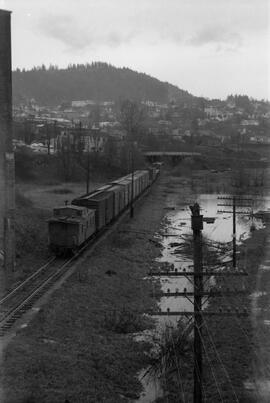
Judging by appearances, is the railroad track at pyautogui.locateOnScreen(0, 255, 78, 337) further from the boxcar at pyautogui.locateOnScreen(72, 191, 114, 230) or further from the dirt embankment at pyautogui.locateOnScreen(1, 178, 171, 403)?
the boxcar at pyautogui.locateOnScreen(72, 191, 114, 230)

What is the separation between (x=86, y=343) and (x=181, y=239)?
20693 millimetres

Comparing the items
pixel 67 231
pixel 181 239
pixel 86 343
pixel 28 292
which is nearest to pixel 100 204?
pixel 67 231

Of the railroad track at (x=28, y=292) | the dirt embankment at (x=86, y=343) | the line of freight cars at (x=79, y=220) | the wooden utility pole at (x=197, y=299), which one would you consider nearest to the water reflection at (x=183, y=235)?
the dirt embankment at (x=86, y=343)

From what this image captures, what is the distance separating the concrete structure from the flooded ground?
7367mm

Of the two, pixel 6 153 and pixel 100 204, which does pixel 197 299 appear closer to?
pixel 6 153

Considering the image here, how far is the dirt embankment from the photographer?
1263 centimetres

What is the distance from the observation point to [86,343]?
51.4 feet

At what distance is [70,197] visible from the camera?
2130 inches

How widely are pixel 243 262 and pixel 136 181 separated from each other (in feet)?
80.7

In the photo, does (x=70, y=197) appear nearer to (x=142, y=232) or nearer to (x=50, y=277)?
(x=142, y=232)

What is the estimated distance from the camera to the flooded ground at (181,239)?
18.7 meters

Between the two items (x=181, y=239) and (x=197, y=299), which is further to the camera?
(x=181, y=239)

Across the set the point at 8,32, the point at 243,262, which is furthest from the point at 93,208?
the point at 8,32

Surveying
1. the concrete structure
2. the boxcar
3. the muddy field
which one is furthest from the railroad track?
the boxcar
